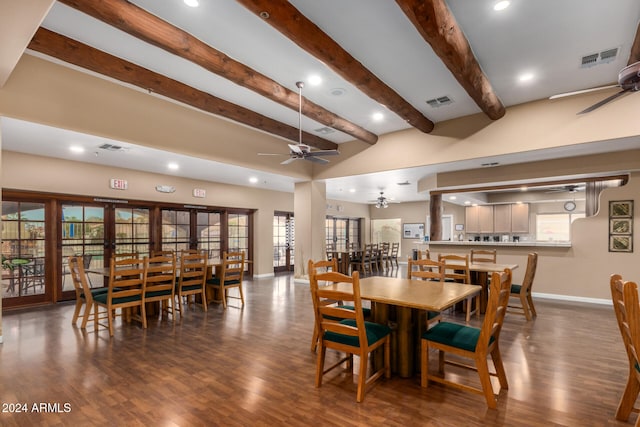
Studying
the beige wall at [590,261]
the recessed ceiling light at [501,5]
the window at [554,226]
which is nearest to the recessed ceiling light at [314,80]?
the recessed ceiling light at [501,5]

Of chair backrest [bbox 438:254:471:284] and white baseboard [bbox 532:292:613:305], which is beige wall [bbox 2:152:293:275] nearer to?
chair backrest [bbox 438:254:471:284]

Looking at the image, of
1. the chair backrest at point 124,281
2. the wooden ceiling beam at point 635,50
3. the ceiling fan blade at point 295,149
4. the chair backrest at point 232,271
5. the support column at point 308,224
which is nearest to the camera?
the wooden ceiling beam at point 635,50

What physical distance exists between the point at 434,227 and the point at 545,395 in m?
6.22

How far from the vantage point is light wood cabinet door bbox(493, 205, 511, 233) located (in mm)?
10125

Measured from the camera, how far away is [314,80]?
14.5ft

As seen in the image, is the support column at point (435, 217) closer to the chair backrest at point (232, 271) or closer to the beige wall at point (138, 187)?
the beige wall at point (138, 187)

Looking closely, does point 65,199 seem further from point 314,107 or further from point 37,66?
point 314,107

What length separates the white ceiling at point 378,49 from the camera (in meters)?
3.04

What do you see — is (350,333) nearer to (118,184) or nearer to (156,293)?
(156,293)

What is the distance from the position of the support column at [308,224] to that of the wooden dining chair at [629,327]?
6.20 m

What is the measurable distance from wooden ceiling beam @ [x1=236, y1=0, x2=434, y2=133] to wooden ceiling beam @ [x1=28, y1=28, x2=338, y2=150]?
7.03ft

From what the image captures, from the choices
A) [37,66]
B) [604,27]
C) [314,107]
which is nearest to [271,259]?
[314,107]

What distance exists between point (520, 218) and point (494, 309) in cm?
919

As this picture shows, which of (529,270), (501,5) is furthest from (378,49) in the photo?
(529,270)
